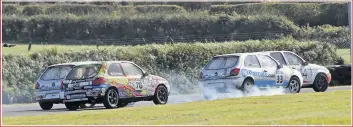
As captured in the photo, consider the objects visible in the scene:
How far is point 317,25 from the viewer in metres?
50.2

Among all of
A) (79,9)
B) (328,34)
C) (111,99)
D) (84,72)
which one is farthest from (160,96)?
(328,34)

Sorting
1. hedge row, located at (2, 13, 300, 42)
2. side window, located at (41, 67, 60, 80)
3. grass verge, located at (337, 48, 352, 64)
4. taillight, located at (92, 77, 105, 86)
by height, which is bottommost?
taillight, located at (92, 77, 105, 86)

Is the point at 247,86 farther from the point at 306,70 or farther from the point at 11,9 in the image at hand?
the point at 11,9

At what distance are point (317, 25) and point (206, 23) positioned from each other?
6238mm

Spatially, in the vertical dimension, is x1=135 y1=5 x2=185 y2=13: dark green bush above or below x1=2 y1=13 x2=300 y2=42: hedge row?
above

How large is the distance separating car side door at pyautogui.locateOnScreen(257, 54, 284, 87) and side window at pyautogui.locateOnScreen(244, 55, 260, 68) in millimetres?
161

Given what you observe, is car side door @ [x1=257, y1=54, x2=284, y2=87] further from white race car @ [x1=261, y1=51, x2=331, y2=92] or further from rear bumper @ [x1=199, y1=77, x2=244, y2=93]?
rear bumper @ [x1=199, y1=77, x2=244, y2=93]

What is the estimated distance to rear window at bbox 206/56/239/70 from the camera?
2827 cm

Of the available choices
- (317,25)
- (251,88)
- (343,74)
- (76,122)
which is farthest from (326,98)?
(317,25)

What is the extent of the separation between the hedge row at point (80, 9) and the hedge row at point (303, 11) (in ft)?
8.33

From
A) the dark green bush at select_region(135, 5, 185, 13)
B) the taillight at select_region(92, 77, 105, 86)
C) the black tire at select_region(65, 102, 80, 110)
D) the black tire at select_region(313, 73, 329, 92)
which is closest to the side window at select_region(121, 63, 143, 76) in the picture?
the taillight at select_region(92, 77, 105, 86)

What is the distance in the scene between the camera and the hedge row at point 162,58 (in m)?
35.1

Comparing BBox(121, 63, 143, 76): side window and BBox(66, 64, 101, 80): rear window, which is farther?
BBox(121, 63, 143, 76): side window

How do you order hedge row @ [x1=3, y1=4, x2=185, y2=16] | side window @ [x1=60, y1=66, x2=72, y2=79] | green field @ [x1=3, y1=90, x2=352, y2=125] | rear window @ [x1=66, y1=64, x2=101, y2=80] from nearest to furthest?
green field @ [x1=3, y1=90, x2=352, y2=125] < rear window @ [x1=66, y1=64, x2=101, y2=80] < side window @ [x1=60, y1=66, x2=72, y2=79] < hedge row @ [x1=3, y1=4, x2=185, y2=16]
